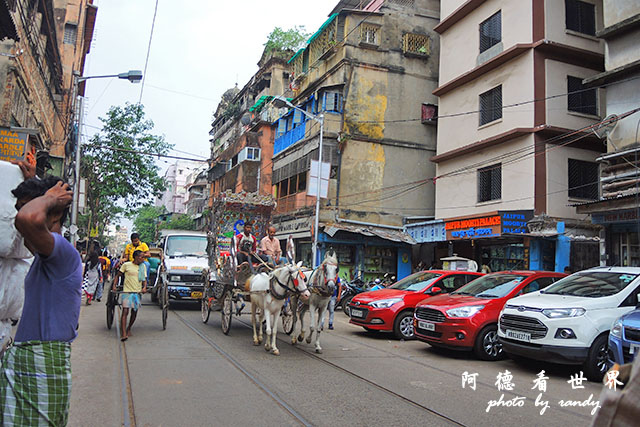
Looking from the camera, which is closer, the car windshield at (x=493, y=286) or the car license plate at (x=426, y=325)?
the car license plate at (x=426, y=325)

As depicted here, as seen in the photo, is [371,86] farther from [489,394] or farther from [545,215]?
[489,394]

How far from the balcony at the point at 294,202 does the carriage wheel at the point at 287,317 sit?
48.2 ft

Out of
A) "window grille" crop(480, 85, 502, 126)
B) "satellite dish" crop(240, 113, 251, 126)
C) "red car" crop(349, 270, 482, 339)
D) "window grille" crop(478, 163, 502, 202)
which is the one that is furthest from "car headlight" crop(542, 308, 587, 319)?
"satellite dish" crop(240, 113, 251, 126)

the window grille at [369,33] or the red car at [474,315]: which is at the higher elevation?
the window grille at [369,33]

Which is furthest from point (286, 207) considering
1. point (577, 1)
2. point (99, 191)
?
point (577, 1)

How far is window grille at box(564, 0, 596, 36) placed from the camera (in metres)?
18.5

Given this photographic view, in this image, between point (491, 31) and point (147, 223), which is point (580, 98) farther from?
point (147, 223)

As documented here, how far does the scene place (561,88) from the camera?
1806cm

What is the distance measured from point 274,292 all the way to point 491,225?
10965mm

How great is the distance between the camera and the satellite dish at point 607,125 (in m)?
14.2

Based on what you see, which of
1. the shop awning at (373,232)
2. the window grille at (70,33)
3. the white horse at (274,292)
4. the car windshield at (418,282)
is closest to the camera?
the white horse at (274,292)

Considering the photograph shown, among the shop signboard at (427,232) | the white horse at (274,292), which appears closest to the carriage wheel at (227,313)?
the white horse at (274,292)

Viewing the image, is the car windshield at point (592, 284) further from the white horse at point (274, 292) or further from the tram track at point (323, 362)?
the white horse at point (274, 292)

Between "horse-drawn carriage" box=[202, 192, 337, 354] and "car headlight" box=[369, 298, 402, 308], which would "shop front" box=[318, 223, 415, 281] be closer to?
"horse-drawn carriage" box=[202, 192, 337, 354]
